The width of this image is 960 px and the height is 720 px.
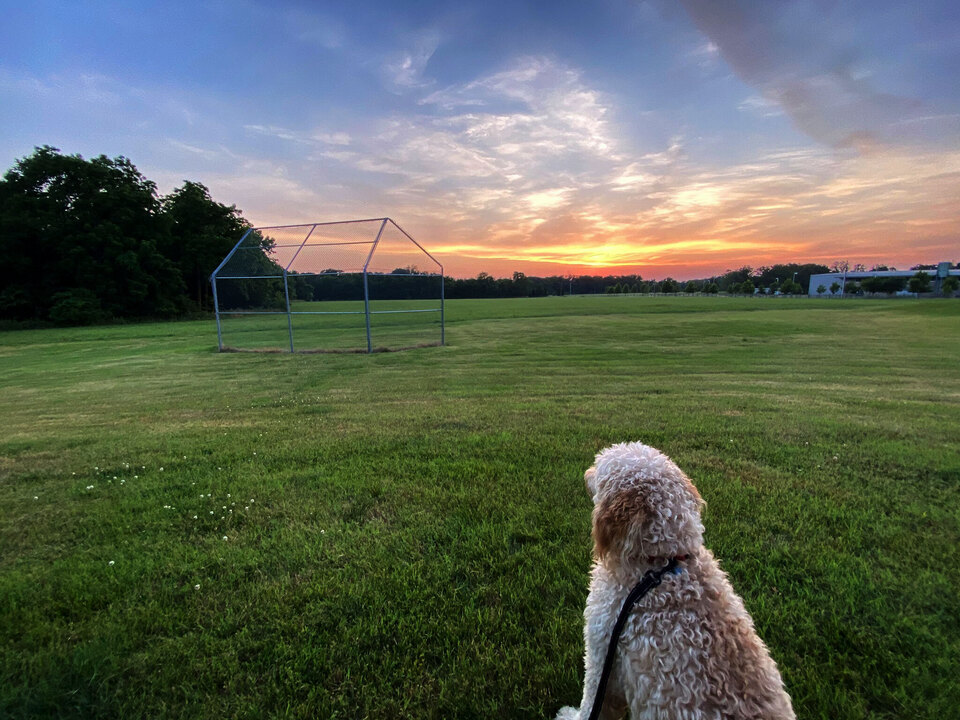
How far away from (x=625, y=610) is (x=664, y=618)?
130 millimetres

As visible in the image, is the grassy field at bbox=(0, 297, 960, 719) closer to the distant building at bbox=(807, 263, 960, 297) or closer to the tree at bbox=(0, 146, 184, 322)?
the tree at bbox=(0, 146, 184, 322)

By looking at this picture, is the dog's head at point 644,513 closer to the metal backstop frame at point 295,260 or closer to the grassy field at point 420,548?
the grassy field at point 420,548

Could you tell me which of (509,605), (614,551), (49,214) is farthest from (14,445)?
(49,214)

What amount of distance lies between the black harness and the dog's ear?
0.48 ft

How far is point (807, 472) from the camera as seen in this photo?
4.28m

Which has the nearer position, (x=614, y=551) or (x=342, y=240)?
(x=614, y=551)

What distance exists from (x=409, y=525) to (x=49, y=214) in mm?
42741

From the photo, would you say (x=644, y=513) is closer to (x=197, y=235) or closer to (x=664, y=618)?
(x=664, y=618)

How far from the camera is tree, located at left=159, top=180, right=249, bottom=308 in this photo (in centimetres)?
3678

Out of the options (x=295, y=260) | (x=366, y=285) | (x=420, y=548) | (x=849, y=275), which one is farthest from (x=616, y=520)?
(x=849, y=275)

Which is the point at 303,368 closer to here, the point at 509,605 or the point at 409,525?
the point at 409,525

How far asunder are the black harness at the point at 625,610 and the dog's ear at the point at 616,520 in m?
0.15

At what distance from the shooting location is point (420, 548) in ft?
10.2

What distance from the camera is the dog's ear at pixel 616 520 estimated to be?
168 centimetres
